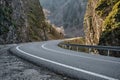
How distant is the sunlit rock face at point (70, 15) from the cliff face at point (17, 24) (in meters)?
53.6

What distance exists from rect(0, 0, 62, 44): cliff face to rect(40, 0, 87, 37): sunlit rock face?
53.6m

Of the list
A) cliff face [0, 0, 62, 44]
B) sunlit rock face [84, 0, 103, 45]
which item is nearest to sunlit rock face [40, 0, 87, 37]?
cliff face [0, 0, 62, 44]

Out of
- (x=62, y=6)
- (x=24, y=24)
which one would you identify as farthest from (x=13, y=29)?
(x=62, y=6)

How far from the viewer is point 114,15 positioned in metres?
27.2

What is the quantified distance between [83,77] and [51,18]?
15367 centimetres

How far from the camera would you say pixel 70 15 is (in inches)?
5743

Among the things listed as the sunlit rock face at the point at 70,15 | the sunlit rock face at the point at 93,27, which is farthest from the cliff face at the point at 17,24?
the sunlit rock face at the point at 70,15

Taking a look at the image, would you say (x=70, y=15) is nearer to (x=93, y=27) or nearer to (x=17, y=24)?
(x=17, y=24)

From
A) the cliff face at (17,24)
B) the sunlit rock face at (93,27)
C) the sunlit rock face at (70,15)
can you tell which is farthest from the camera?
the sunlit rock face at (70,15)

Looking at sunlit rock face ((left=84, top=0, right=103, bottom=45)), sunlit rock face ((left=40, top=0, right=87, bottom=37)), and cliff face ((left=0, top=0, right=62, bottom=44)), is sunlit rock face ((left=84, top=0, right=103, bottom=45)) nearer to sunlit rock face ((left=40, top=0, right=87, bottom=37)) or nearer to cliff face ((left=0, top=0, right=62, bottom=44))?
cliff face ((left=0, top=0, right=62, bottom=44))

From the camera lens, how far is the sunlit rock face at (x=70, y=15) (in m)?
133

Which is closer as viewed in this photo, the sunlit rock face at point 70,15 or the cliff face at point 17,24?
the cliff face at point 17,24

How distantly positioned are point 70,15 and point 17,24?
93.5 metres

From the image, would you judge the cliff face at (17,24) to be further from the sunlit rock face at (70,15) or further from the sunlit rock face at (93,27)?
the sunlit rock face at (70,15)
